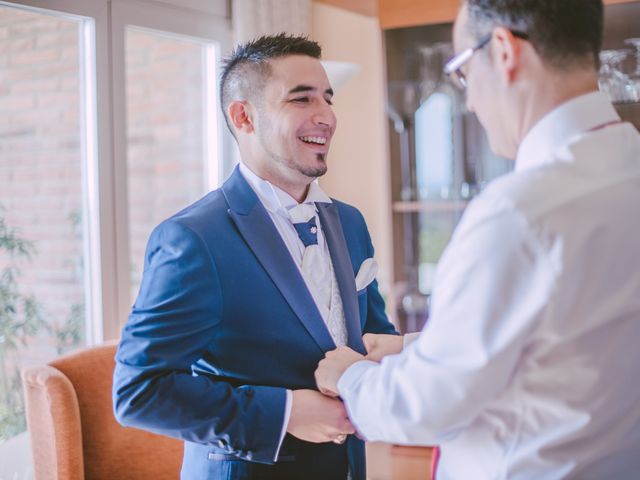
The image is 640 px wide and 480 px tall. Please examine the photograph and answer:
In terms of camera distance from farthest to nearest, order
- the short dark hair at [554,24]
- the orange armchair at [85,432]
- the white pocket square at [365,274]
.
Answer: the orange armchair at [85,432]
the white pocket square at [365,274]
the short dark hair at [554,24]

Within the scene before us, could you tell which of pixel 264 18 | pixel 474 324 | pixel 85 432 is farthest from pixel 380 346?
pixel 264 18

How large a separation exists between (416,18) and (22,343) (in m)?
2.16

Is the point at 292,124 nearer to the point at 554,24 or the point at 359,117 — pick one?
the point at 554,24

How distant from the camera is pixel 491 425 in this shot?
101 cm

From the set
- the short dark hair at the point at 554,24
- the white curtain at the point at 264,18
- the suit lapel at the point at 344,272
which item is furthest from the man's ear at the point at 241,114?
the white curtain at the point at 264,18

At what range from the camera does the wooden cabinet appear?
328 cm

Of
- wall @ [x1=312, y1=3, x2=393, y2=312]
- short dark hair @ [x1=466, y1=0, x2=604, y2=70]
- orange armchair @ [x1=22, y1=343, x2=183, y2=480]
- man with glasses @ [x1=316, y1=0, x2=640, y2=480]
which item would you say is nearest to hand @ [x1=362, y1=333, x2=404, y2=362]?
man with glasses @ [x1=316, y1=0, x2=640, y2=480]

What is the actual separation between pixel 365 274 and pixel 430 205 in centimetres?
176

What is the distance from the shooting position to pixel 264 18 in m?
3.48

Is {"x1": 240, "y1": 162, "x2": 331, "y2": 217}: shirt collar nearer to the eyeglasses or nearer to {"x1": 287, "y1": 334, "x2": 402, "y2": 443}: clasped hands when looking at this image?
{"x1": 287, "y1": 334, "x2": 402, "y2": 443}: clasped hands

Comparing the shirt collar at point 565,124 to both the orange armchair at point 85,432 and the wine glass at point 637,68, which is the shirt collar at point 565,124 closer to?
the orange armchair at point 85,432

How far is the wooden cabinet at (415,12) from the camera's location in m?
3.28

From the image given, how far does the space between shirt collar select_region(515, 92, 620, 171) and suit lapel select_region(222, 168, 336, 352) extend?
0.63 metres

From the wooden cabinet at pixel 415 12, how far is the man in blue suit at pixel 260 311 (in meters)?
1.62
